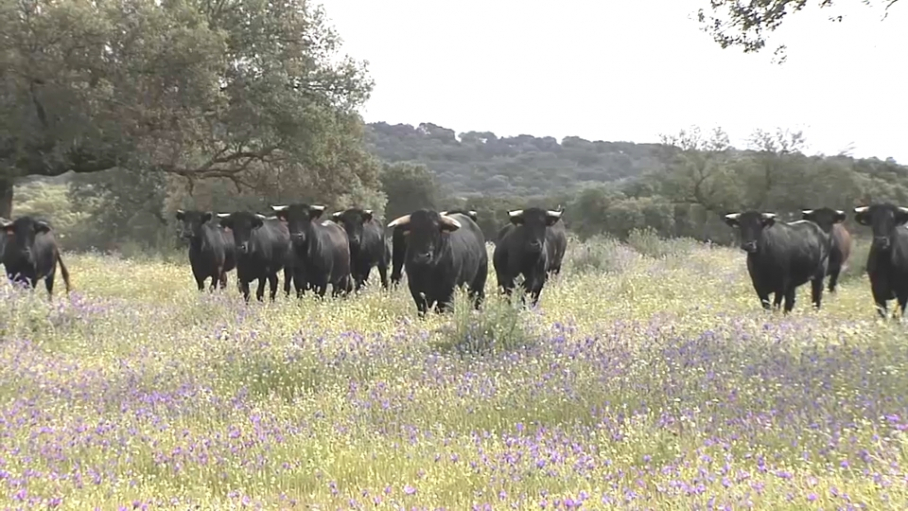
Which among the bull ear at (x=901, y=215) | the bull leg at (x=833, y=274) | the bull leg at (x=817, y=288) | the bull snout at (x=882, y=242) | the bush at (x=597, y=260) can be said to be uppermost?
the bull ear at (x=901, y=215)

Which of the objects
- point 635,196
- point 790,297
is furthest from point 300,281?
point 635,196


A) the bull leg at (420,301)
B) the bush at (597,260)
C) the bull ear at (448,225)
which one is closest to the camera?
the bull ear at (448,225)

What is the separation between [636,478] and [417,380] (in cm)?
286

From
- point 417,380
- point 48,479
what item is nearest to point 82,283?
point 417,380

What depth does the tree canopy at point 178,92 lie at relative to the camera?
23219 mm

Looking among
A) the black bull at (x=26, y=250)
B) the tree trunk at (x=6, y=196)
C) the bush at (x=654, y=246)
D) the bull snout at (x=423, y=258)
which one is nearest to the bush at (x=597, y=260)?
the bush at (x=654, y=246)

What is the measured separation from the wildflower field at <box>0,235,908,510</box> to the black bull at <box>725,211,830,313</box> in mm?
3844

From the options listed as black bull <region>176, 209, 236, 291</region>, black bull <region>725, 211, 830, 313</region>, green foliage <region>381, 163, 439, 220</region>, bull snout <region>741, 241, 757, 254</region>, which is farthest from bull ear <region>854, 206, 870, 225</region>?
green foliage <region>381, 163, 439, 220</region>

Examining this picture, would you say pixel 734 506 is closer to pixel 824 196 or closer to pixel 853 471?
pixel 853 471

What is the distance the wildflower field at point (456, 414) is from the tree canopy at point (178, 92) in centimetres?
1458

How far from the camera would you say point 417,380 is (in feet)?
23.6

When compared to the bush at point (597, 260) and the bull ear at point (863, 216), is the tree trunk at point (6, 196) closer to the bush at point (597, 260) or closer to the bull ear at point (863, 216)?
the bush at point (597, 260)

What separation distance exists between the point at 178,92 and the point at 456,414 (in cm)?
2113

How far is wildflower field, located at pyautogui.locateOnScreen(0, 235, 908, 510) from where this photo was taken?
4516 mm
